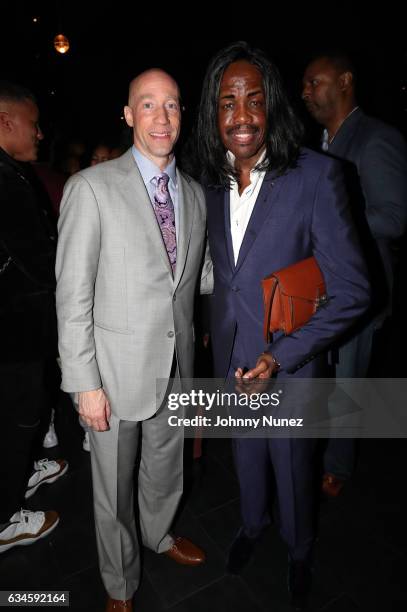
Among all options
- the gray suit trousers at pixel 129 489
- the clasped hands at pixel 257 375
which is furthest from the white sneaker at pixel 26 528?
the clasped hands at pixel 257 375

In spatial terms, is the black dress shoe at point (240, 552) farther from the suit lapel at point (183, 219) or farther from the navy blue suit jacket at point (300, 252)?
the suit lapel at point (183, 219)

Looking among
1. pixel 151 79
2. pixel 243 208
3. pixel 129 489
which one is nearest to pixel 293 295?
pixel 243 208

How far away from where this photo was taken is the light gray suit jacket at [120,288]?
1488 mm

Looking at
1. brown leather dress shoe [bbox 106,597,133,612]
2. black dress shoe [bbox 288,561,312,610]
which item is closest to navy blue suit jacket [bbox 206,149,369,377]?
black dress shoe [bbox 288,561,312,610]

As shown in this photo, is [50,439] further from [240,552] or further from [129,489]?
[240,552]

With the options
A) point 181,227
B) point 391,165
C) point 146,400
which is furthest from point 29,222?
point 391,165

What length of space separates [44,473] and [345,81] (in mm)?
3274

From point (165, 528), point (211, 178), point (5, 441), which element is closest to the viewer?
point (211, 178)

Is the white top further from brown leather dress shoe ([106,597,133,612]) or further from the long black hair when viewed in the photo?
brown leather dress shoe ([106,597,133,612])

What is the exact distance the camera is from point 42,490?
8.89 feet

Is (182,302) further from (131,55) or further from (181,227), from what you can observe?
(131,55)

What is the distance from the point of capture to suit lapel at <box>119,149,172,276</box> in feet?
5.12

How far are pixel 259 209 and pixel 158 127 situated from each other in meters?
0.52

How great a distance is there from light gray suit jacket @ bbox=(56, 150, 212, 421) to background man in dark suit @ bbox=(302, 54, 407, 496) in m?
1.09
